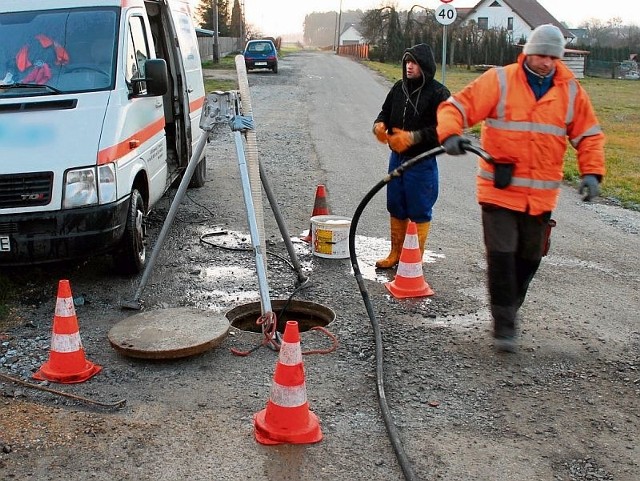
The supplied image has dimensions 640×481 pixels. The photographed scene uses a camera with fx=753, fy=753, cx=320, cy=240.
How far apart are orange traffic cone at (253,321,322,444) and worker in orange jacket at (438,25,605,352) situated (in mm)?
1632

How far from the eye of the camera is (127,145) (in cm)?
603

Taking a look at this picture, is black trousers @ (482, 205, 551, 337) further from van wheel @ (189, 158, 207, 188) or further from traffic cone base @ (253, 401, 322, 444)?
van wheel @ (189, 158, 207, 188)

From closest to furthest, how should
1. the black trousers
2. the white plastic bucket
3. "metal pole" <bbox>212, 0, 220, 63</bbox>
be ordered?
the black trousers
the white plastic bucket
"metal pole" <bbox>212, 0, 220, 63</bbox>

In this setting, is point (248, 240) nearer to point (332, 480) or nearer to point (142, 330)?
point (142, 330)

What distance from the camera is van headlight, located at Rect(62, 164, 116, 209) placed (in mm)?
5520

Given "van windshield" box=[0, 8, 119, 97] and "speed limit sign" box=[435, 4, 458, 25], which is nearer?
"van windshield" box=[0, 8, 119, 97]

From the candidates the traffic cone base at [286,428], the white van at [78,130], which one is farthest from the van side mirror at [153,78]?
the traffic cone base at [286,428]

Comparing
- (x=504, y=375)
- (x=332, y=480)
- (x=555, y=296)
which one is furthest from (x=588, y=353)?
(x=332, y=480)

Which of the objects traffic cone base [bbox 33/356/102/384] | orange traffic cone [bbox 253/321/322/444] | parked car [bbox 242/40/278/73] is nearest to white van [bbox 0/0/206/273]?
traffic cone base [bbox 33/356/102/384]

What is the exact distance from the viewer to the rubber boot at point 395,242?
6.70 meters

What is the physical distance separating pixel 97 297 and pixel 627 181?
8.89m

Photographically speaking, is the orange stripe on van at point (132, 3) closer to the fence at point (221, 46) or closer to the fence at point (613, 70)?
the fence at point (221, 46)

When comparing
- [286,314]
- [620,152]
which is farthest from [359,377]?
[620,152]

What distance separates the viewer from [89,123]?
18.7 ft
